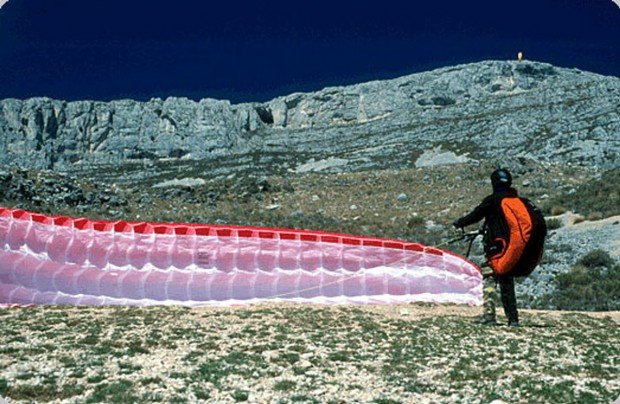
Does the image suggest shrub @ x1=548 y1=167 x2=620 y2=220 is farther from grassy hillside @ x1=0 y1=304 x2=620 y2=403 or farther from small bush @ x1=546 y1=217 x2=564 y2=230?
grassy hillside @ x1=0 y1=304 x2=620 y2=403

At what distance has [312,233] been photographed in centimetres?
1424

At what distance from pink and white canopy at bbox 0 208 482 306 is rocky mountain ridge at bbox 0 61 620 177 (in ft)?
204

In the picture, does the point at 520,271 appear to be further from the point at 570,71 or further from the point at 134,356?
the point at 570,71

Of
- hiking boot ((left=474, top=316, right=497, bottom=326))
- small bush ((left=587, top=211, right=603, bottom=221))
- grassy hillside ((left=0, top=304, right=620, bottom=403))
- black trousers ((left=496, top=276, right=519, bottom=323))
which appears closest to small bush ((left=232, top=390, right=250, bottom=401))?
grassy hillside ((left=0, top=304, right=620, bottom=403))

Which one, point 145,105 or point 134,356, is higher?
point 145,105

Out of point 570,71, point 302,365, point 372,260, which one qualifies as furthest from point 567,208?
point 570,71

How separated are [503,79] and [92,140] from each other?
394ft

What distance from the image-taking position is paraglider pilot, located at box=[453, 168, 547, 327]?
9.26 metres

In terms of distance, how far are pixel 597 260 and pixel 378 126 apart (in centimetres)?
12860

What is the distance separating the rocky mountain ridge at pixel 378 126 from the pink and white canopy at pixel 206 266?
62.2 m

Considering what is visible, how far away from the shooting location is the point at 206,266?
13.5 metres

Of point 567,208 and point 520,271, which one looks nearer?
point 520,271

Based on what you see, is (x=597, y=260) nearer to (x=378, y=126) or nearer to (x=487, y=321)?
(x=487, y=321)

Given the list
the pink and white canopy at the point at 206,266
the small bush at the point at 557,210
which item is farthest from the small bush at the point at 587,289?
the small bush at the point at 557,210
